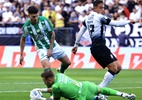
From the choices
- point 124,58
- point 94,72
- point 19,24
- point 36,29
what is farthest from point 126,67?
point 36,29

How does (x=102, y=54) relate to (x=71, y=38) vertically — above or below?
above

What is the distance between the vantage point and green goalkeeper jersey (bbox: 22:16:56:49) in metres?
14.8

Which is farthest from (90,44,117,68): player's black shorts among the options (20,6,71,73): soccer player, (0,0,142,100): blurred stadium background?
(0,0,142,100): blurred stadium background

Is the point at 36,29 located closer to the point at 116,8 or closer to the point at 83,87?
the point at 83,87

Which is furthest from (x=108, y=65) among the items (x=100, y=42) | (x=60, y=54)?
(x=60, y=54)

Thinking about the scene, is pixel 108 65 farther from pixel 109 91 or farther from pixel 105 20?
pixel 109 91

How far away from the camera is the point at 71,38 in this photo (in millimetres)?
29891

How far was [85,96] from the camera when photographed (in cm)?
1200

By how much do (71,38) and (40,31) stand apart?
1508 cm

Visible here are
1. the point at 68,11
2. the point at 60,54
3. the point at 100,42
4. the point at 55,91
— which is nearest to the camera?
the point at 55,91

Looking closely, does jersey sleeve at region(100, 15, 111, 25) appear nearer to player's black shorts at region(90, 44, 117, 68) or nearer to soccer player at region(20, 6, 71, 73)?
player's black shorts at region(90, 44, 117, 68)

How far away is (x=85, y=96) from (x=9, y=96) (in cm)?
353

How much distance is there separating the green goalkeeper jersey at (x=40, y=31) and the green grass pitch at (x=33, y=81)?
139cm

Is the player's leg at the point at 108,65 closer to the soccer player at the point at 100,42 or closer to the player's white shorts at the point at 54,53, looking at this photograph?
the soccer player at the point at 100,42
